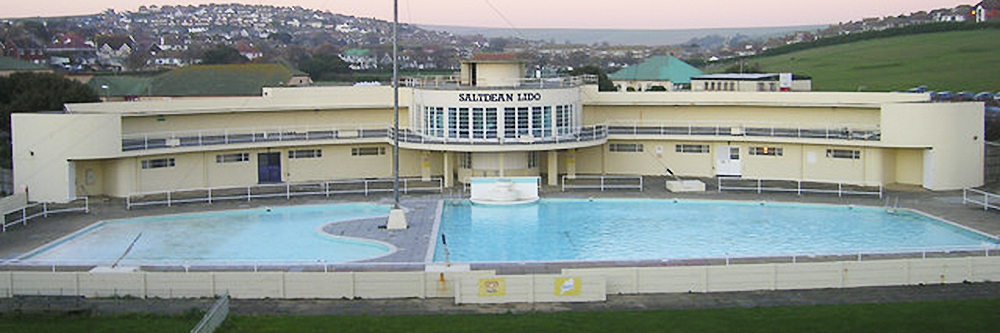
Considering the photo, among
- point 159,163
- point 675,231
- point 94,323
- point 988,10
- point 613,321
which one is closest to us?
point 94,323

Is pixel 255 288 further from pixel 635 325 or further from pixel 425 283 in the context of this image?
pixel 635 325

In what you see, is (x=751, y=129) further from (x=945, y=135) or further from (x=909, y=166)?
A: (x=945, y=135)

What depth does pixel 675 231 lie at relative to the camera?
32.2 meters

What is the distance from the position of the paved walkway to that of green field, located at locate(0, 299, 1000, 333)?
431mm

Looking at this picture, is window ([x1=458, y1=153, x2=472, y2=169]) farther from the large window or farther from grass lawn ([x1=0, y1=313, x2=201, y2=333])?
grass lawn ([x1=0, y1=313, x2=201, y2=333])

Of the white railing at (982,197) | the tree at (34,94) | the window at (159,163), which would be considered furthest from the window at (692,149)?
the tree at (34,94)

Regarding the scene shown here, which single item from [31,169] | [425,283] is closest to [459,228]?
[425,283]

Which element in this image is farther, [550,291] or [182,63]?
[182,63]

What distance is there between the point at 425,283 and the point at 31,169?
19.9 metres

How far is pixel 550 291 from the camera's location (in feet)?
76.4

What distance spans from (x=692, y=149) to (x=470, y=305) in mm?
23329

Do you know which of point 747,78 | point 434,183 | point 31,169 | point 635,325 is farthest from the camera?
point 747,78

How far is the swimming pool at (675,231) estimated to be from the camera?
1134 inches

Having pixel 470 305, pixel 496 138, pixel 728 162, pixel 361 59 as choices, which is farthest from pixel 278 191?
pixel 361 59
